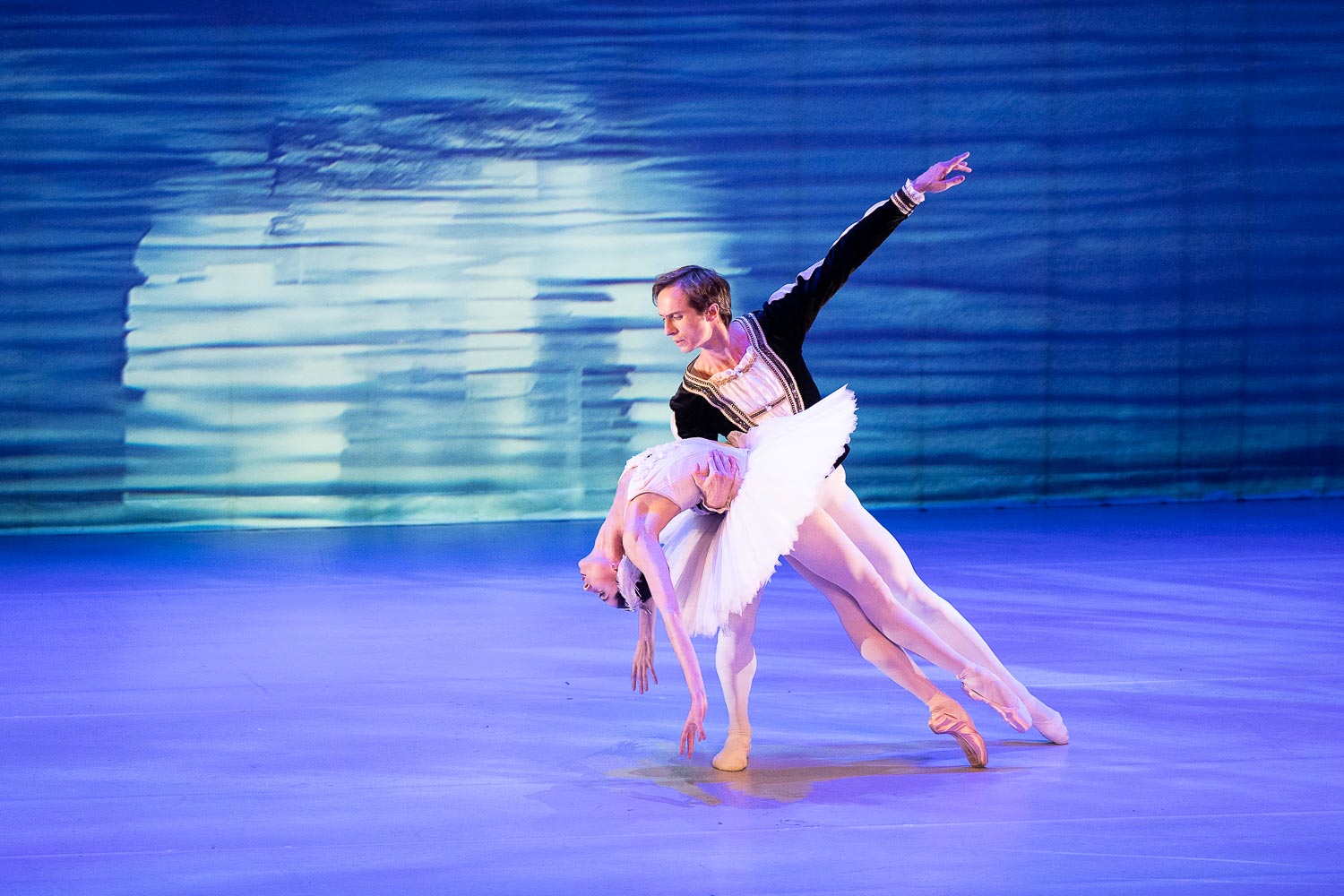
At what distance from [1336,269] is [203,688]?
5.51m

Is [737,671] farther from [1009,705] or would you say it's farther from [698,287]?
[698,287]

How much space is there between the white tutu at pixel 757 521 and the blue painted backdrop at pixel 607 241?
3.63 meters

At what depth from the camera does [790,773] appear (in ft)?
9.26

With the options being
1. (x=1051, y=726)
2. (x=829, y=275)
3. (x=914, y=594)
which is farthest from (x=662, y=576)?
(x=1051, y=726)

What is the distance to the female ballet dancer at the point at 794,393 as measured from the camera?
9.60 feet

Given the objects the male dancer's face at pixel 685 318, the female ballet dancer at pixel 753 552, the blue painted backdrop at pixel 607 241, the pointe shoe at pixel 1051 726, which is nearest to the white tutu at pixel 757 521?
the female ballet dancer at pixel 753 552

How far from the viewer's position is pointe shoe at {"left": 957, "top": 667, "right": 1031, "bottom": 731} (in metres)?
2.90

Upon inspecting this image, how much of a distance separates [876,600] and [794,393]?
1.46 feet

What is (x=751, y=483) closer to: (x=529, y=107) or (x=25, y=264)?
(x=529, y=107)

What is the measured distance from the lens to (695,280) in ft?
9.28

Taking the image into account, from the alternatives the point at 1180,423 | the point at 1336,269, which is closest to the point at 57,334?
the point at 1180,423

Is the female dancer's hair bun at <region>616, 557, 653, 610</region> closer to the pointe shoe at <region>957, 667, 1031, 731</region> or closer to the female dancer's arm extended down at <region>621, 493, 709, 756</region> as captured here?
the female dancer's arm extended down at <region>621, 493, 709, 756</region>

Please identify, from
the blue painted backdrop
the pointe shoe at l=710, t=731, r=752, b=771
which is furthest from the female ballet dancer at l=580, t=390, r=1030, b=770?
the blue painted backdrop

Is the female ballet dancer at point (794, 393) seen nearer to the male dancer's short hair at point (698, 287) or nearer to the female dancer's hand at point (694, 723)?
the male dancer's short hair at point (698, 287)
